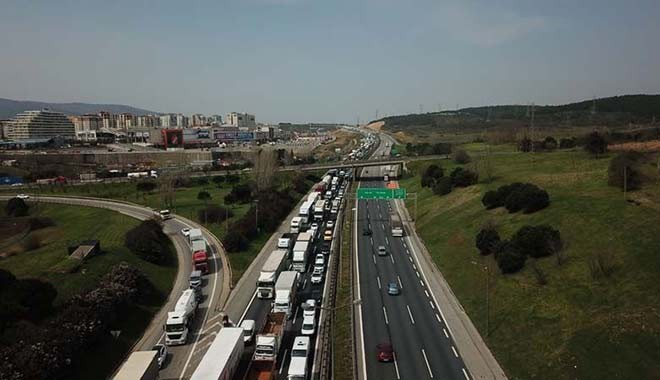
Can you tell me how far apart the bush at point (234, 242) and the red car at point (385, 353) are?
25884 mm

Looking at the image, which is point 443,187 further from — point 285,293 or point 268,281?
point 285,293

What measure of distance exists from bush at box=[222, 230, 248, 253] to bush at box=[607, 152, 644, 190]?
38878mm

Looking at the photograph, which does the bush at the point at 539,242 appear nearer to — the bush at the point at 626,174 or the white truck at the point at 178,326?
the bush at the point at 626,174

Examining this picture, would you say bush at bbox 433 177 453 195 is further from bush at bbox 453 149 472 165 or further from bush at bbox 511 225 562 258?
bush at bbox 511 225 562 258

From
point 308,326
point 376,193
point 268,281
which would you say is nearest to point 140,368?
point 308,326

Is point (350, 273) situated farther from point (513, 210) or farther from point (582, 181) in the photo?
point (582, 181)

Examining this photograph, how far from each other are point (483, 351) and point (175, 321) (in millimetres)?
20505

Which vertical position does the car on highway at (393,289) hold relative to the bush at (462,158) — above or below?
below

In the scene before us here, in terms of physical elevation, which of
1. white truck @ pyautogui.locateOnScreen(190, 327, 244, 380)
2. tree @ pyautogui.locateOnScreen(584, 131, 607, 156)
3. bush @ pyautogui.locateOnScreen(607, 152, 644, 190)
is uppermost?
tree @ pyautogui.locateOnScreen(584, 131, 607, 156)

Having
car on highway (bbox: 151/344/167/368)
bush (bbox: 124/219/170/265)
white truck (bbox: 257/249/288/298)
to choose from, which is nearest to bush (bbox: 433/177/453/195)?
white truck (bbox: 257/249/288/298)

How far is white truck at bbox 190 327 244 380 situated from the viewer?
914 inches

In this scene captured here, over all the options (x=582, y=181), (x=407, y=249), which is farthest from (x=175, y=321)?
(x=582, y=181)

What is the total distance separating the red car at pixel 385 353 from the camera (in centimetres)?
2972

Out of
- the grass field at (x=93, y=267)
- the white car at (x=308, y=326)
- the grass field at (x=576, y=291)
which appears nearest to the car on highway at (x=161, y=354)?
the grass field at (x=93, y=267)
